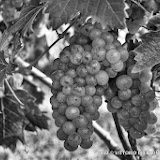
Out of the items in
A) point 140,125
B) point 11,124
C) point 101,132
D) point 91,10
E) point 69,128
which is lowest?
point 101,132

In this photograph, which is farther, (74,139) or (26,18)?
(26,18)

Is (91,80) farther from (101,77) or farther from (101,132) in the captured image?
(101,132)

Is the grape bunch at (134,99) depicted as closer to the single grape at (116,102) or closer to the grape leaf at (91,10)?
the single grape at (116,102)

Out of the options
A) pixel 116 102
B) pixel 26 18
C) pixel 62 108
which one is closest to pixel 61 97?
pixel 62 108

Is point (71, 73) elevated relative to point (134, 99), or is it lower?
elevated

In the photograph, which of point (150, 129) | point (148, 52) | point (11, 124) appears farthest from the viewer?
point (11, 124)
